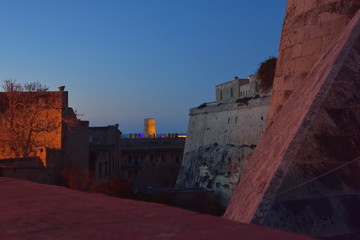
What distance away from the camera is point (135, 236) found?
1.60 m

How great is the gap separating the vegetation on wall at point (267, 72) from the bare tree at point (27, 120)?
33.0ft

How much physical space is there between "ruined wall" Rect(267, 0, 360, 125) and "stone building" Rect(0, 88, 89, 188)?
60.8ft

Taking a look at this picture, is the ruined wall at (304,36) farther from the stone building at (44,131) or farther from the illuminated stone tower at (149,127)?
the illuminated stone tower at (149,127)

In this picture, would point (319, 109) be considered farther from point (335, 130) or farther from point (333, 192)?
point (333, 192)

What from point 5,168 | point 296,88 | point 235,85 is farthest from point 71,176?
point 235,85

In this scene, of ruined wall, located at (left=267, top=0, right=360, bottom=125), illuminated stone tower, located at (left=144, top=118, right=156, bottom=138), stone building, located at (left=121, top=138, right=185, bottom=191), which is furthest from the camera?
illuminated stone tower, located at (left=144, top=118, right=156, bottom=138)

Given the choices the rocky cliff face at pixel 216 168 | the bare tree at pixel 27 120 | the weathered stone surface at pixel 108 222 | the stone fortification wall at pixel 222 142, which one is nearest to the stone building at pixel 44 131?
the bare tree at pixel 27 120

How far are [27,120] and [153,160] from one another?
2556 cm

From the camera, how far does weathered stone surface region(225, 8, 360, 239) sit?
294 cm

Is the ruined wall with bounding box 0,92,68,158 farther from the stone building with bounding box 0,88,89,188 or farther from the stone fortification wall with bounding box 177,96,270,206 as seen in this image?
the stone fortification wall with bounding box 177,96,270,206

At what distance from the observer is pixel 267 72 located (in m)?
23.4

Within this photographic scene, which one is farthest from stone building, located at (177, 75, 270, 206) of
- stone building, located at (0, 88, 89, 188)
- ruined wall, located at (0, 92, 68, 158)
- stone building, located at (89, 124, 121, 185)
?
ruined wall, located at (0, 92, 68, 158)

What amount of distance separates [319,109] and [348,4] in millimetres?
1759

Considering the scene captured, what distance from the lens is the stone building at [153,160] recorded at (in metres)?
45.8
